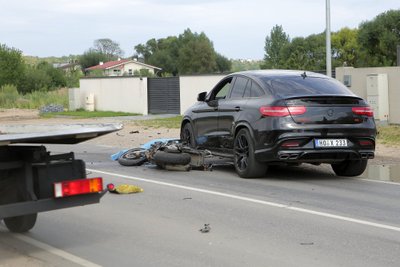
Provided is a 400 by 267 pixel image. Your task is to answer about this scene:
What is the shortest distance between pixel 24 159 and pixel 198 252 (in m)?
1.85

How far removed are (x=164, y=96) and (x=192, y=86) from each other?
2568 millimetres

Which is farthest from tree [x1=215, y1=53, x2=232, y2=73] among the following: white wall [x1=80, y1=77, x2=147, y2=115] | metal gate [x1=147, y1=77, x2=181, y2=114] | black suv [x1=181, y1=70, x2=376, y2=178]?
black suv [x1=181, y1=70, x2=376, y2=178]

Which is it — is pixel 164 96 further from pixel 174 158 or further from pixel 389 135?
pixel 174 158

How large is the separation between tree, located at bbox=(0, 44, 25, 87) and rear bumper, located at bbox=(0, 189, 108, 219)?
5950 centimetres

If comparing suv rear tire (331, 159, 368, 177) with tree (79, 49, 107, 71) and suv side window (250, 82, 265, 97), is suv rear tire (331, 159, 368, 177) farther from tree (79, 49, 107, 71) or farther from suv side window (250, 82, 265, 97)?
tree (79, 49, 107, 71)

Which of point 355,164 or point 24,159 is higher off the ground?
point 24,159

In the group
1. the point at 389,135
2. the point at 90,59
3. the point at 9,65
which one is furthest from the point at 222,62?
the point at 389,135

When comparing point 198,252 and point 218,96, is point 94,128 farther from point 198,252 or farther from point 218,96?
point 218,96

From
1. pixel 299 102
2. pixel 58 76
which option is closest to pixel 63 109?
pixel 299 102

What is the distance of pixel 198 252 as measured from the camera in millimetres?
6078

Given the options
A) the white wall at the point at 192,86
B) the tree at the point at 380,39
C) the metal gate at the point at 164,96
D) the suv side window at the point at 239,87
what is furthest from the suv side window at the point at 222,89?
the tree at the point at 380,39

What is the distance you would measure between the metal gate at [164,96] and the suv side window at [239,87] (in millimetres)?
20888

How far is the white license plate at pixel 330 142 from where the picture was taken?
971 cm

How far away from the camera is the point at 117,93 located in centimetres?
3547
